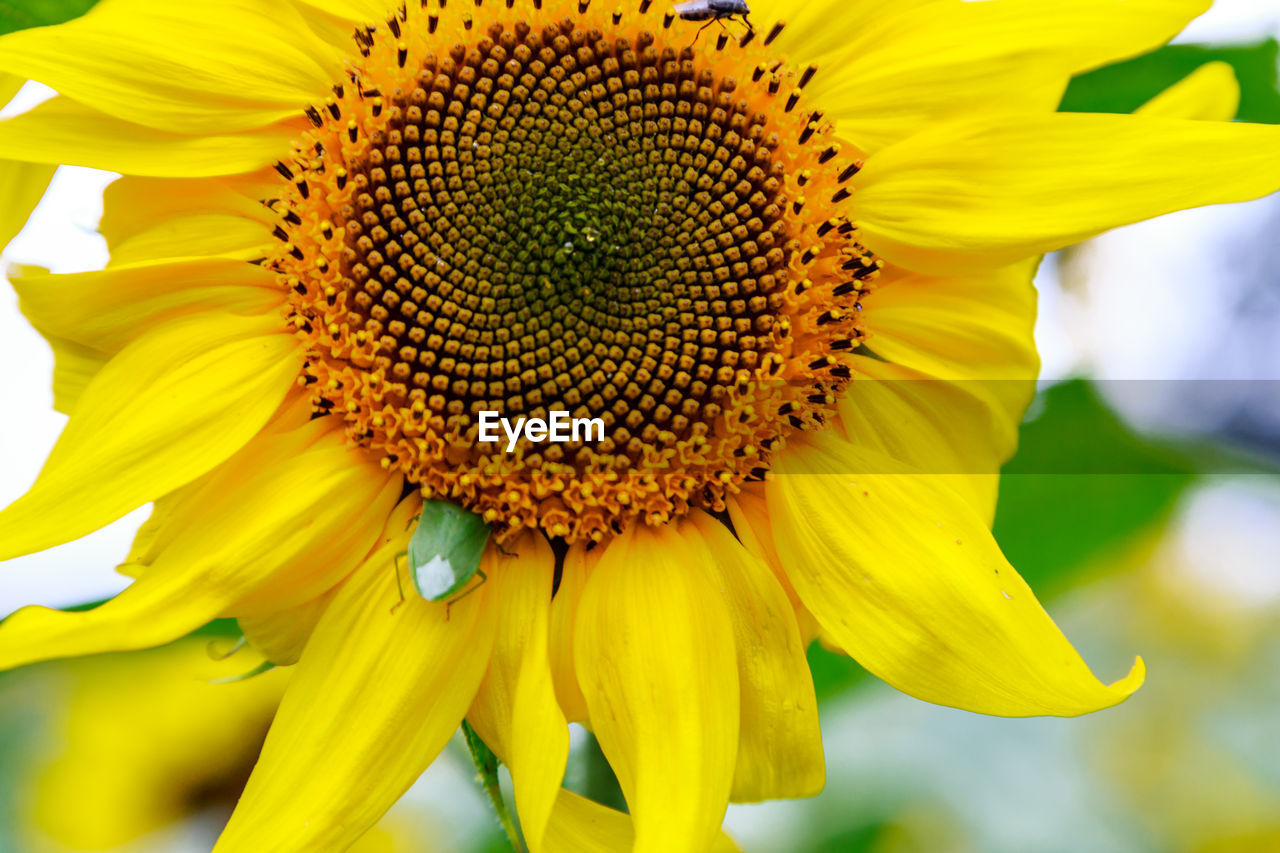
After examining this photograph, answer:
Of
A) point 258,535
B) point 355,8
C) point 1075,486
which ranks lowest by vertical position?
point 1075,486

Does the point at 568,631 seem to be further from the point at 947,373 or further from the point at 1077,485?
the point at 1077,485

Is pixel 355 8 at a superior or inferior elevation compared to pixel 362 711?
superior

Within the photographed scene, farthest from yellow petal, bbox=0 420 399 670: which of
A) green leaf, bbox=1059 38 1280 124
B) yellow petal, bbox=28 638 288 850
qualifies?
green leaf, bbox=1059 38 1280 124

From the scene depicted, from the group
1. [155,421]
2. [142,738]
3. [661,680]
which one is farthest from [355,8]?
[142,738]

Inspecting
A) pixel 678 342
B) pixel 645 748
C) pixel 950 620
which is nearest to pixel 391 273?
pixel 678 342

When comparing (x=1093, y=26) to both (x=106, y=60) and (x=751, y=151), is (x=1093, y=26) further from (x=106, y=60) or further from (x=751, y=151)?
(x=106, y=60)

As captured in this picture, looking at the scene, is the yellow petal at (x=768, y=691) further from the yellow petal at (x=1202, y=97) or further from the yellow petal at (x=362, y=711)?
the yellow petal at (x=1202, y=97)

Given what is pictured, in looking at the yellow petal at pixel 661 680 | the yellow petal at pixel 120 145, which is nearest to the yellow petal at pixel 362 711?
the yellow petal at pixel 661 680

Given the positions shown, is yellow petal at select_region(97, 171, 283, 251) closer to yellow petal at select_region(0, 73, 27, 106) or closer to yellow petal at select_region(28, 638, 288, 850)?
yellow petal at select_region(0, 73, 27, 106)
